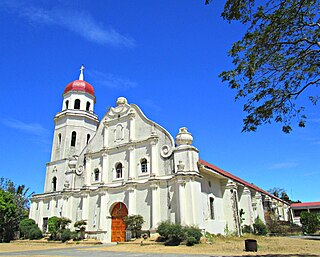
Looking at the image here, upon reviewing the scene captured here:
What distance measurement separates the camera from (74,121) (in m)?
30.6

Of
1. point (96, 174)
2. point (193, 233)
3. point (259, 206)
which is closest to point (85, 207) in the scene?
point (96, 174)

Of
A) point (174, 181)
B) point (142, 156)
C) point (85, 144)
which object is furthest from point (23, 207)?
point (174, 181)

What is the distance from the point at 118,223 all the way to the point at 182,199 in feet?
23.3

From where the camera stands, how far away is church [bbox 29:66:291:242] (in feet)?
68.0

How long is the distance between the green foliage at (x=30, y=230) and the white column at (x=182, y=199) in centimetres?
1533

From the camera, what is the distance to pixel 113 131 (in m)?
26.4

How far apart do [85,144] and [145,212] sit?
40.3 ft

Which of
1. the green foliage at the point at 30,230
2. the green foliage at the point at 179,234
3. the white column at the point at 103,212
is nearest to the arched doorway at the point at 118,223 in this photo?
the white column at the point at 103,212

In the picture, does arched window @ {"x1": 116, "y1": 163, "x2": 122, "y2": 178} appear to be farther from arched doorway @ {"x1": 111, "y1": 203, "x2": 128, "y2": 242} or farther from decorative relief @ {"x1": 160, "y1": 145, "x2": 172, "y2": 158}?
decorative relief @ {"x1": 160, "y1": 145, "x2": 172, "y2": 158}

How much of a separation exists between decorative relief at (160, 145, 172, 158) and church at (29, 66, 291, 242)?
0.27 feet

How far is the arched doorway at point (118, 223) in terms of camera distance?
909 inches

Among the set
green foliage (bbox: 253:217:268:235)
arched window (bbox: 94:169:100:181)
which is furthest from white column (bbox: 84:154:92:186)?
green foliage (bbox: 253:217:268:235)

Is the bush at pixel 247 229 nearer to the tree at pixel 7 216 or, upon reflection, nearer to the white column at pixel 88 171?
the white column at pixel 88 171

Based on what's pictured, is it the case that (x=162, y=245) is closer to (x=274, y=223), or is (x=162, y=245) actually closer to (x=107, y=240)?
(x=107, y=240)
